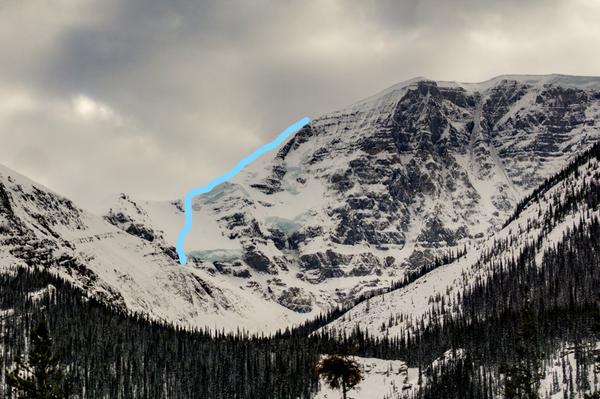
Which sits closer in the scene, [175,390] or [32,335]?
[32,335]

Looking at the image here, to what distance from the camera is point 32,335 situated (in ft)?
260

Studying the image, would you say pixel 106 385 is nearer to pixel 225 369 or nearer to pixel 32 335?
pixel 225 369

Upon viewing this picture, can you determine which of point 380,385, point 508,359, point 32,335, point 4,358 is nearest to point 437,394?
point 380,385

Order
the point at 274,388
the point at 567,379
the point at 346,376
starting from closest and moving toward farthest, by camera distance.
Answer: the point at 346,376
the point at 567,379
the point at 274,388

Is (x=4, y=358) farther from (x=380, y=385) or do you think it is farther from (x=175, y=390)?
(x=380, y=385)

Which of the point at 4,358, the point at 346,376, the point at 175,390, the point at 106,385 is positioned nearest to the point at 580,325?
the point at 346,376

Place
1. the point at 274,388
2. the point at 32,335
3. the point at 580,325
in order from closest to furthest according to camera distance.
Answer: the point at 32,335
the point at 580,325
the point at 274,388

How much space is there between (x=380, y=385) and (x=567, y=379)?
156 feet

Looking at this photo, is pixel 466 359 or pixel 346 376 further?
pixel 466 359

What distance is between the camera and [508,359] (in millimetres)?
180875

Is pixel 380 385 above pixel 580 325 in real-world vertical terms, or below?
below

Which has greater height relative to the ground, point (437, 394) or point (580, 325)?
point (580, 325)

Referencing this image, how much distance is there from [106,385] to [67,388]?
56.9ft

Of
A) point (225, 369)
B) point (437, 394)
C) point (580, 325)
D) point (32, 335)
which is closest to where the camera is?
point (32, 335)
